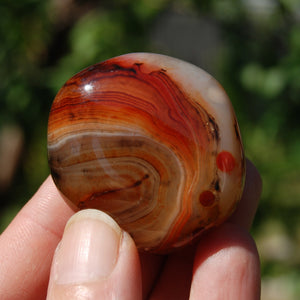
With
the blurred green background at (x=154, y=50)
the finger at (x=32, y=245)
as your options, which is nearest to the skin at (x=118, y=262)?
the finger at (x=32, y=245)

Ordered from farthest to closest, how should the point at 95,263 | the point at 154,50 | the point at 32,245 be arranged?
the point at 154,50 < the point at 32,245 < the point at 95,263

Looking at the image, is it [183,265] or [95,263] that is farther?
[183,265]

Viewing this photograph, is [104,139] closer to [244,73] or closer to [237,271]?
[237,271]

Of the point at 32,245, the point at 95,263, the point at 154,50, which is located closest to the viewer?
the point at 95,263

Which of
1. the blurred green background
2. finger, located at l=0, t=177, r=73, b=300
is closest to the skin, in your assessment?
finger, located at l=0, t=177, r=73, b=300

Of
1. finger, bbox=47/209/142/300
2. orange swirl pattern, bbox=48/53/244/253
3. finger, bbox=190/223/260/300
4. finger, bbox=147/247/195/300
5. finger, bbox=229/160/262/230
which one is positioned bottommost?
finger, bbox=147/247/195/300

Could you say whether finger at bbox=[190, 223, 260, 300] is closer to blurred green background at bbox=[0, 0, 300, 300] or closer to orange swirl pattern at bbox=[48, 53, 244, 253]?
orange swirl pattern at bbox=[48, 53, 244, 253]

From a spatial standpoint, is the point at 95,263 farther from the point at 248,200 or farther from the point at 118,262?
the point at 248,200

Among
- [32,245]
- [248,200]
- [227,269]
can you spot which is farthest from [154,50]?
[227,269]
